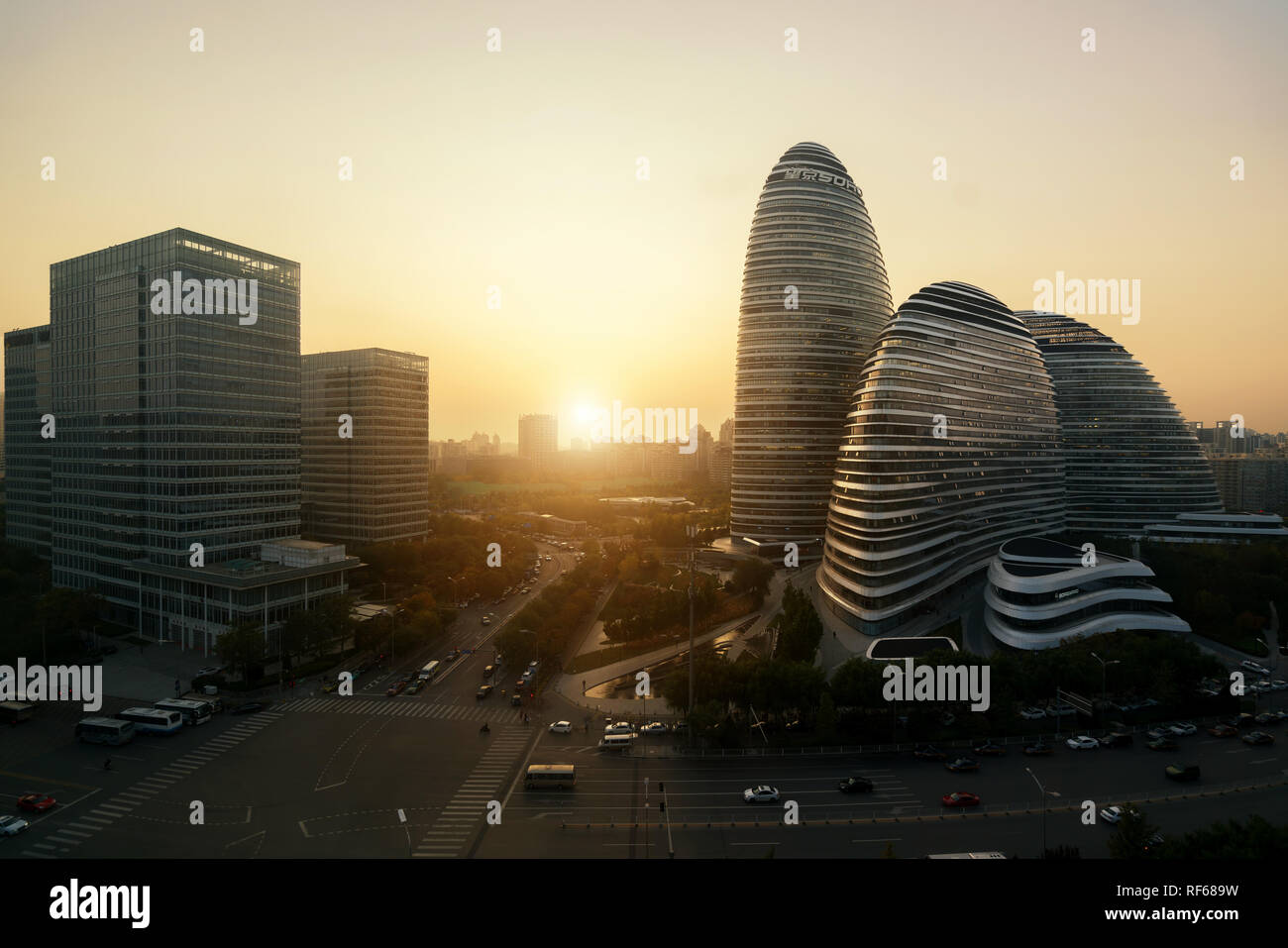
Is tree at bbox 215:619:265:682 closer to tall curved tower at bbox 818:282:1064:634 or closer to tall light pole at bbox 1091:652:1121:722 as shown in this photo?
tall curved tower at bbox 818:282:1064:634

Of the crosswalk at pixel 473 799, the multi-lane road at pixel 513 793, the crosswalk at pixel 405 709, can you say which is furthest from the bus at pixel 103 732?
the crosswalk at pixel 473 799

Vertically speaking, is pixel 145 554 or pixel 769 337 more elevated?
pixel 769 337

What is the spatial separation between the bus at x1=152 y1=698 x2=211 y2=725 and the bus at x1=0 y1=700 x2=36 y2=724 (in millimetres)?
4619

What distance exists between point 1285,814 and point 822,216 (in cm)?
6695

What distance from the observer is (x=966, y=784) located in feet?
79.8

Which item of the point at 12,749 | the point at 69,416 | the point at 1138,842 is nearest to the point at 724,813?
the point at 1138,842

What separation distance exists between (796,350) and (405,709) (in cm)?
5620

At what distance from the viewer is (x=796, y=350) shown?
7462 centimetres

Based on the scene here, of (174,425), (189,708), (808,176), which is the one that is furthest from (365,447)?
(808,176)

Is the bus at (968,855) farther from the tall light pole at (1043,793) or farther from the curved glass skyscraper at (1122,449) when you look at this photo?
the curved glass skyscraper at (1122,449)

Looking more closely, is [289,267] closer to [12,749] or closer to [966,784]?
[12,749]

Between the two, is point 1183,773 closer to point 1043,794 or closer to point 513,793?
point 1043,794
